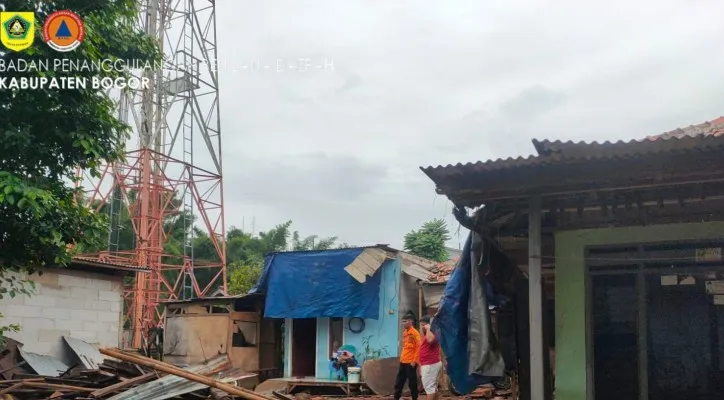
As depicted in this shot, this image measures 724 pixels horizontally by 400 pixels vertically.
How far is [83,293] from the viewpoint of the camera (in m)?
15.8

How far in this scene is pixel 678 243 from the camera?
7113 mm

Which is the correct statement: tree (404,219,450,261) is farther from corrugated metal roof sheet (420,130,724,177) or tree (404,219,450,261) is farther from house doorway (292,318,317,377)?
corrugated metal roof sheet (420,130,724,177)

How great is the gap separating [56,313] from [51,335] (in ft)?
1.66

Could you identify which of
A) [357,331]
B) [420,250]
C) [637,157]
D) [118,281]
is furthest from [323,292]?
[420,250]

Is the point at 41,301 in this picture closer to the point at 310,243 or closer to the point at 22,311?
the point at 22,311

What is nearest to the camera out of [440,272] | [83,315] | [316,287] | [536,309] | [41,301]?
[536,309]

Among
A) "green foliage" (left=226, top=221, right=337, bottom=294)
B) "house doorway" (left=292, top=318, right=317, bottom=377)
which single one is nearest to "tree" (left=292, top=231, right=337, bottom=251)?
"green foliage" (left=226, top=221, right=337, bottom=294)

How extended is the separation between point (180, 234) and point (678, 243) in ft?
130

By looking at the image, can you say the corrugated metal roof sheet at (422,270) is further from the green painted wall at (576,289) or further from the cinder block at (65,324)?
the green painted wall at (576,289)

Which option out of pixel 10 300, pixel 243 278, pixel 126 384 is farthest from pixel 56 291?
pixel 243 278

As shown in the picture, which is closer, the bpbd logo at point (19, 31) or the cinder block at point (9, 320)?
the bpbd logo at point (19, 31)

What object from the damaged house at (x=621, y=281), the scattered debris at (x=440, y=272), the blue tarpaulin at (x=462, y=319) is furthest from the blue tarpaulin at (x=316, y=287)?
the damaged house at (x=621, y=281)

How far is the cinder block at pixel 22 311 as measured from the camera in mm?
13959

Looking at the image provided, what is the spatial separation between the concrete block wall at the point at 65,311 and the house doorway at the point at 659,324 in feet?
38.9
